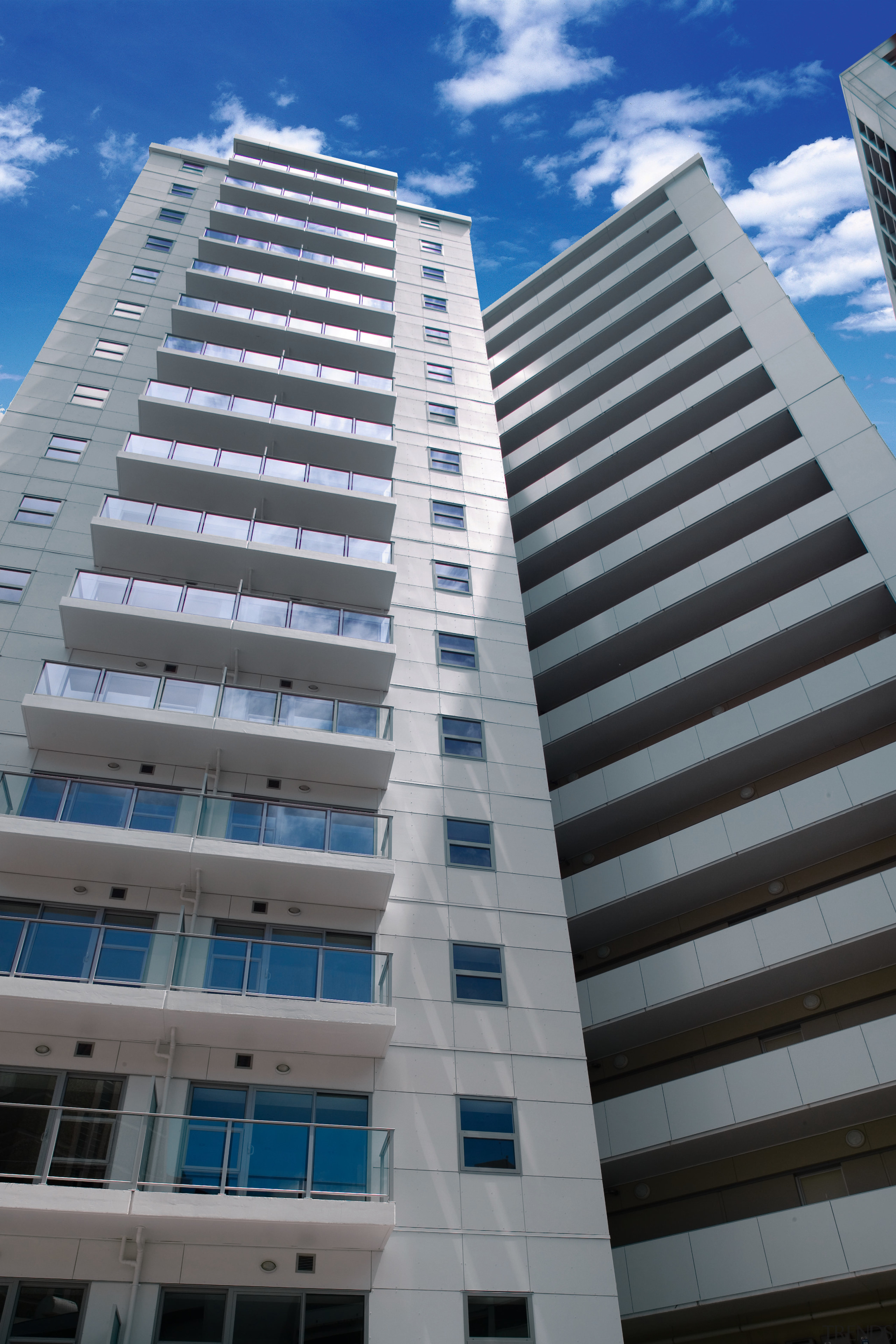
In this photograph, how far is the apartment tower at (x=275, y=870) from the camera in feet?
36.1

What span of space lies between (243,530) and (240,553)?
542 millimetres

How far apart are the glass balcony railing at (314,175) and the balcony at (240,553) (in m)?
21.3

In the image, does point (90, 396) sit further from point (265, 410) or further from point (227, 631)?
point (227, 631)

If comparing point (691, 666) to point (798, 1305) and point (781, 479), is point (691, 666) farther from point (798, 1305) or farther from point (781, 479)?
point (798, 1305)

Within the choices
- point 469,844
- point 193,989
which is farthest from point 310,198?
point 193,989

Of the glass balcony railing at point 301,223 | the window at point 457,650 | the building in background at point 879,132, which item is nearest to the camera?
the window at point 457,650

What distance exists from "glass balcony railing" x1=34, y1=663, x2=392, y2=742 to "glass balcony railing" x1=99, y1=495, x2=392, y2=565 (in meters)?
3.64

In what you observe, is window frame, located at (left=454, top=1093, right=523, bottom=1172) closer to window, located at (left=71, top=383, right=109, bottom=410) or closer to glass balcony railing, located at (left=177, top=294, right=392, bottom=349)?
window, located at (left=71, top=383, right=109, bottom=410)

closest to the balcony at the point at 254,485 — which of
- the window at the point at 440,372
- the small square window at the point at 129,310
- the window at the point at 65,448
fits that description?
the window at the point at 65,448

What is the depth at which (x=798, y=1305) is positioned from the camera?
Answer: 15195 millimetres

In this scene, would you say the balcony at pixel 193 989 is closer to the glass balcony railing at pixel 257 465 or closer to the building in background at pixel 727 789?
the building in background at pixel 727 789

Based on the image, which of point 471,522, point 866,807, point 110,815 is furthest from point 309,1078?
point 471,522

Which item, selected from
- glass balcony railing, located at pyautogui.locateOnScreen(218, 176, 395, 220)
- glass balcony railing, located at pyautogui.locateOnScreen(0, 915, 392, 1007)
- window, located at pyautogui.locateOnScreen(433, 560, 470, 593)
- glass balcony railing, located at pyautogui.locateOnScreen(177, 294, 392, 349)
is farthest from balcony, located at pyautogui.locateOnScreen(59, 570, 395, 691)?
glass balcony railing, located at pyautogui.locateOnScreen(218, 176, 395, 220)

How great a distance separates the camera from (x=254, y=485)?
20641mm
